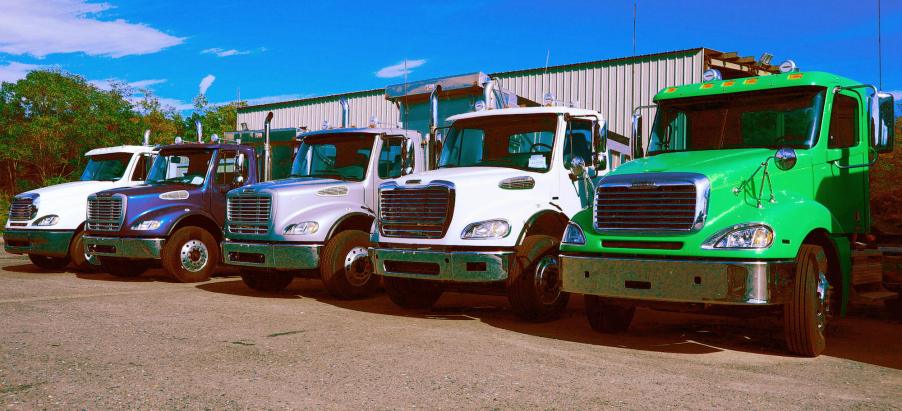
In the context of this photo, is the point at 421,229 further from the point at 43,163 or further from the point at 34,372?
the point at 43,163

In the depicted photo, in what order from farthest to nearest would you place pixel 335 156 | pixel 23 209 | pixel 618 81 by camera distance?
pixel 618 81
pixel 23 209
pixel 335 156

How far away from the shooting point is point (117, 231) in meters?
12.5

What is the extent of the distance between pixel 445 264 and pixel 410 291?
1.43 metres

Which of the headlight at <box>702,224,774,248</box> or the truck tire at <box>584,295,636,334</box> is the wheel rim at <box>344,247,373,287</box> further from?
the headlight at <box>702,224,774,248</box>

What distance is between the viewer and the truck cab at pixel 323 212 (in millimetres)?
10406

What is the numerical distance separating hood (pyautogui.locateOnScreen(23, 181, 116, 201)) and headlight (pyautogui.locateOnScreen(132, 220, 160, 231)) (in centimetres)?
231

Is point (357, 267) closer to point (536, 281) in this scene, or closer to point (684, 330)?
point (536, 281)

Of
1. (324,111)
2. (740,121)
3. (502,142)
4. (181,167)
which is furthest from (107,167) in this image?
(324,111)

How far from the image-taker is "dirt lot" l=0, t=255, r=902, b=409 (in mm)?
5320

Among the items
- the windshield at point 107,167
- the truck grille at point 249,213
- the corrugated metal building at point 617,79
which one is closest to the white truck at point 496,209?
the truck grille at point 249,213

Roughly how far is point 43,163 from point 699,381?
108 feet

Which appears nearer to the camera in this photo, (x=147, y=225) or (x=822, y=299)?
(x=822, y=299)

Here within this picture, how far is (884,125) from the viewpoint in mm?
7719

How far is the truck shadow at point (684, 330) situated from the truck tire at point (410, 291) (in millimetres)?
145
